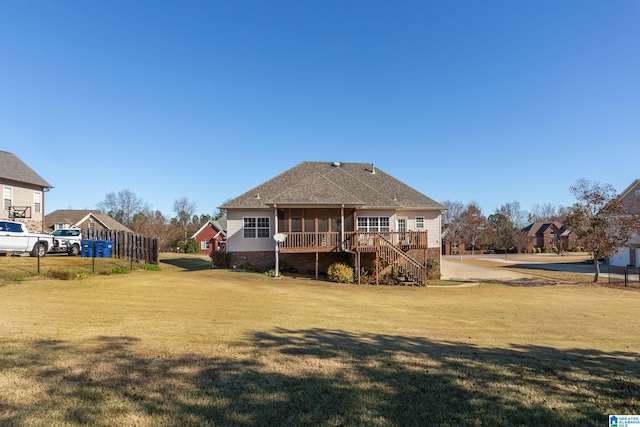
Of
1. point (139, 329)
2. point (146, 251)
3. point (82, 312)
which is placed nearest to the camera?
point (139, 329)

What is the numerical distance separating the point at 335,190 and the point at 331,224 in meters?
2.17

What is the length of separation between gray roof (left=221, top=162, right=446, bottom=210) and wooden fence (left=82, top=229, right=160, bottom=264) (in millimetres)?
6414

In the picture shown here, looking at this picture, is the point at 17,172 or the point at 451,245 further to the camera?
the point at 451,245

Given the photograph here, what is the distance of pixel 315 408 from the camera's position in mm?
3947

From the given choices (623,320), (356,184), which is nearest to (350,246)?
(356,184)

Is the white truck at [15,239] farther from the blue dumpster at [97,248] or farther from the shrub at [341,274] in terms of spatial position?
the shrub at [341,274]

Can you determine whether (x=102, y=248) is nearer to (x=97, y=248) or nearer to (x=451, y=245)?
(x=97, y=248)

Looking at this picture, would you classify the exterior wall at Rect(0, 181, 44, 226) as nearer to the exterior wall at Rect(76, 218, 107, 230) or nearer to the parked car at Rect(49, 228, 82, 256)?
the parked car at Rect(49, 228, 82, 256)

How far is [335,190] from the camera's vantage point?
22938 mm

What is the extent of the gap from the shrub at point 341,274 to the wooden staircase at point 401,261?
2151 mm

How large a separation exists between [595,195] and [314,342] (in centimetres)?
2429

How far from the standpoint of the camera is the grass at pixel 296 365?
3863 millimetres

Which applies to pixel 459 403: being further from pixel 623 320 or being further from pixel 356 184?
pixel 356 184

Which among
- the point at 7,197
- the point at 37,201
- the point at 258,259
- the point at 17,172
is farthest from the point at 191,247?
the point at 258,259
